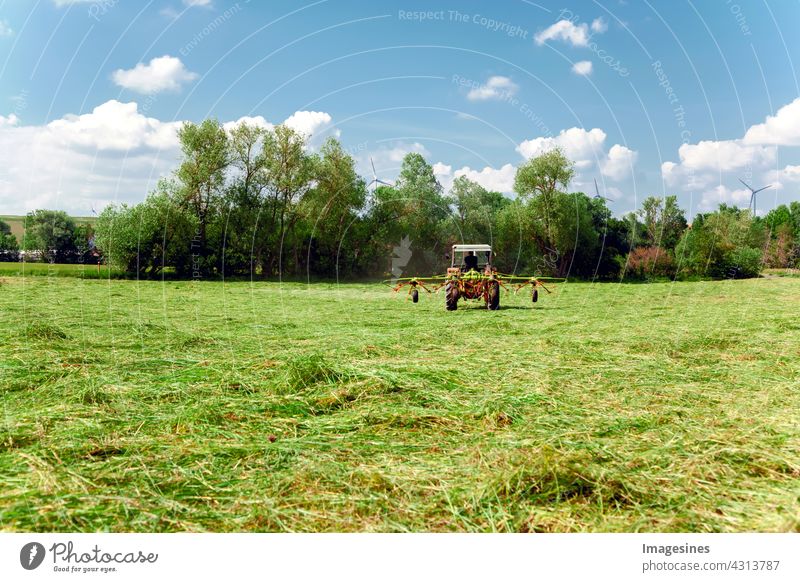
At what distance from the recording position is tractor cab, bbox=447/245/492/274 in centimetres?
1874

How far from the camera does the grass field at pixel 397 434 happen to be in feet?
11.1

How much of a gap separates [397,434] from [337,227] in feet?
113

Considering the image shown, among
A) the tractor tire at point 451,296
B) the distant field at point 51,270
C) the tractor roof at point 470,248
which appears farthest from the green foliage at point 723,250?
the distant field at point 51,270

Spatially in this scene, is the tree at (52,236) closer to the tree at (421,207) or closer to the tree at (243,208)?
the tree at (243,208)

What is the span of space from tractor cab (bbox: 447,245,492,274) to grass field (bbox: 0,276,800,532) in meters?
8.94

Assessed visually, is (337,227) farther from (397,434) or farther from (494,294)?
(397,434)

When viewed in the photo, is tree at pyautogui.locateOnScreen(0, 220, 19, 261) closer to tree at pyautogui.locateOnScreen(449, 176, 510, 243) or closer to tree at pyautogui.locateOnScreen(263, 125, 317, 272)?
tree at pyautogui.locateOnScreen(263, 125, 317, 272)

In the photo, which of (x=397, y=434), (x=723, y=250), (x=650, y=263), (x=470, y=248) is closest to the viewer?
(x=397, y=434)

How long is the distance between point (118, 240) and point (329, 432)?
109ft

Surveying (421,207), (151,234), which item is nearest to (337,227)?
(421,207)

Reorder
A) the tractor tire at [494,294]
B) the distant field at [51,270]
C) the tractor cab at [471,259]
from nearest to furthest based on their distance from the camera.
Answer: the tractor tire at [494,294]
the tractor cab at [471,259]
the distant field at [51,270]

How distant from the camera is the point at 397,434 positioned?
477cm

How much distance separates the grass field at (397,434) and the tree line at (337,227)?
1004 inches

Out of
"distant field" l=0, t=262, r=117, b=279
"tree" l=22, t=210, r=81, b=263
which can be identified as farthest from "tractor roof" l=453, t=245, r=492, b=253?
"tree" l=22, t=210, r=81, b=263
